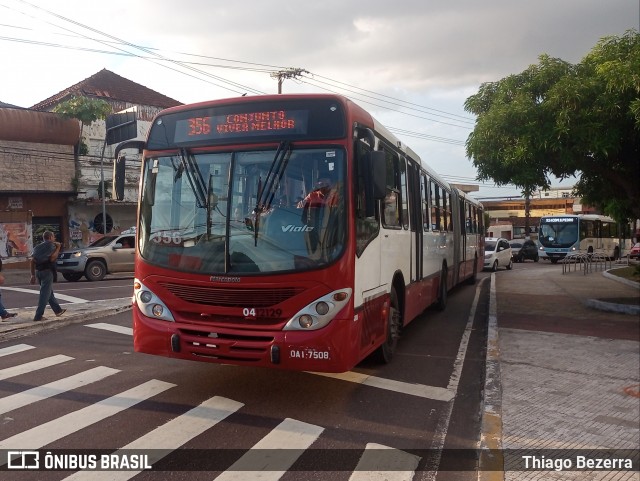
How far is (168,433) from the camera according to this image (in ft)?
16.2

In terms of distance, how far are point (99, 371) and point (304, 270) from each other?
11.5 feet

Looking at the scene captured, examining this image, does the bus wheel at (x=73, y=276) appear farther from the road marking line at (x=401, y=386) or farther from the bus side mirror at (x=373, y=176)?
the bus side mirror at (x=373, y=176)

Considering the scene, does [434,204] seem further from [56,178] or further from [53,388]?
[56,178]

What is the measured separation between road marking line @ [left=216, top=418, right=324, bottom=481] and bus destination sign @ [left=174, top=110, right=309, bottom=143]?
2932mm

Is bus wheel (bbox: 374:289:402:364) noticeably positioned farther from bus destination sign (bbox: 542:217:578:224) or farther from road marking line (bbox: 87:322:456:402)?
bus destination sign (bbox: 542:217:578:224)

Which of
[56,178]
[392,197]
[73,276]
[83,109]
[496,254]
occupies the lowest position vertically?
[73,276]

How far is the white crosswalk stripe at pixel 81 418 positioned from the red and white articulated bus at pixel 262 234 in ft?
1.93

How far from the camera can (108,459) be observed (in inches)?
173

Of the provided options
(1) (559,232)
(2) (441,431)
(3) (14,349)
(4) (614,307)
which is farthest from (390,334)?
(1) (559,232)

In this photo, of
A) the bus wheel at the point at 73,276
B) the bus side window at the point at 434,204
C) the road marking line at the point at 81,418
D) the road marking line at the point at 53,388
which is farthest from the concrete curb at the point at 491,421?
the bus wheel at the point at 73,276

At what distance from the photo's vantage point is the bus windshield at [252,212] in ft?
17.9

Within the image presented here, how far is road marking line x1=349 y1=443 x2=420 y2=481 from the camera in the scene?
4.19m

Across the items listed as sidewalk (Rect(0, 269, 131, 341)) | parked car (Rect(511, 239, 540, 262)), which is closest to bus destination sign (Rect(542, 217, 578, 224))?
parked car (Rect(511, 239, 540, 262))

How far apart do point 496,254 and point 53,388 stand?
79.7 ft
